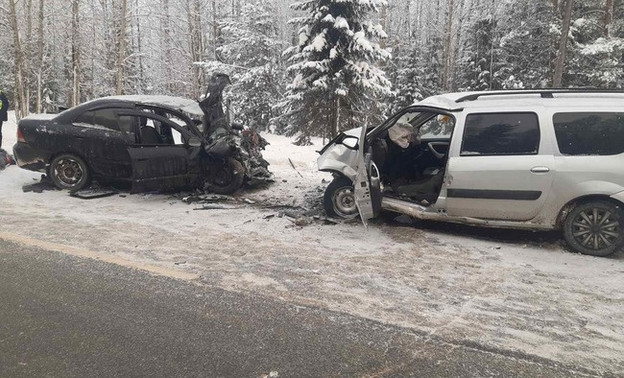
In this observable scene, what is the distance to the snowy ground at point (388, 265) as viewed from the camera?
3465 millimetres

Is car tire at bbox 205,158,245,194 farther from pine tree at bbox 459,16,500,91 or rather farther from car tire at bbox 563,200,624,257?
pine tree at bbox 459,16,500,91

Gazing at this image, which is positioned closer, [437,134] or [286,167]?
[437,134]

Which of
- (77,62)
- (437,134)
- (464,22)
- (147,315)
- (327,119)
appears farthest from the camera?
(464,22)

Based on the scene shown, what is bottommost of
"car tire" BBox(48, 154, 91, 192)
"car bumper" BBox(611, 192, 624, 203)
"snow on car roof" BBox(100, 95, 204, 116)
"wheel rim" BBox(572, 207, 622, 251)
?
"wheel rim" BBox(572, 207, 622, 251)

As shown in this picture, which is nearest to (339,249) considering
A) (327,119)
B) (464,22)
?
(327,119)

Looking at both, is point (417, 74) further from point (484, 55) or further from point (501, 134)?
point (501, 134)

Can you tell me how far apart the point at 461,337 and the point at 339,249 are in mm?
2305

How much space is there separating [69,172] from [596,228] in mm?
8367

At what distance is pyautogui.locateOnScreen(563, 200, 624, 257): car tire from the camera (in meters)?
5.28

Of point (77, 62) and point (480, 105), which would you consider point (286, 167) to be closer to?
point (480, 105)

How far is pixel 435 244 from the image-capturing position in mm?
5730

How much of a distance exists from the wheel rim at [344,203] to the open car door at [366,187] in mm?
548

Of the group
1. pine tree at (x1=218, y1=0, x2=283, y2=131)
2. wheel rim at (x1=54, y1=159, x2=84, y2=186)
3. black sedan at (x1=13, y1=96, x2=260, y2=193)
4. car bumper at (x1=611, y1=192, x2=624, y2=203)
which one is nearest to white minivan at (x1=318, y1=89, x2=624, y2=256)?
car bumper at (x1=611, y1=192, x2=624, y2=203)

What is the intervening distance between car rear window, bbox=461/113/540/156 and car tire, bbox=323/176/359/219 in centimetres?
180
